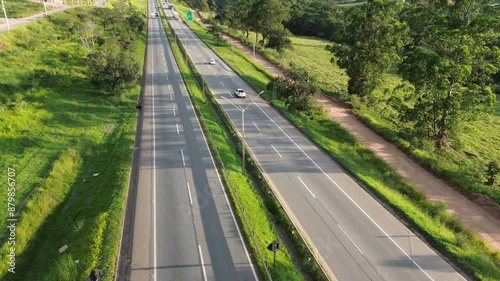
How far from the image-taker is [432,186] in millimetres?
33781

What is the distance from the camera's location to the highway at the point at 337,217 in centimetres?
2209

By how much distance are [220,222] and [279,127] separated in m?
21.8

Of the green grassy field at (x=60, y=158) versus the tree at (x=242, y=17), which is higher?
the tree at (x=242, y=17)

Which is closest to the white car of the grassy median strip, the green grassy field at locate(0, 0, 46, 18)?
the grassy median strip

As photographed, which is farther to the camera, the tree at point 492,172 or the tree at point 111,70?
the tree at point 111,70

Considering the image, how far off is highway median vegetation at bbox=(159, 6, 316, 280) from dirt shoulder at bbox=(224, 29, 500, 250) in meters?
16.0

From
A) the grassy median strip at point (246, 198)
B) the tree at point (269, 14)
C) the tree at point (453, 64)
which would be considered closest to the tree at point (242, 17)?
the tree at point (269, 14)

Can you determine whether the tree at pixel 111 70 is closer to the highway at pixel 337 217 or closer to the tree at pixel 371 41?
the highway at pixel 337 217

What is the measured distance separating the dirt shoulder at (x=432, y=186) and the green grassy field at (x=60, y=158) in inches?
1091

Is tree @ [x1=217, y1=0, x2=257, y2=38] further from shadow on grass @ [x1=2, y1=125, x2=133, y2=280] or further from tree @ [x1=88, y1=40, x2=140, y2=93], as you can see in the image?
shadow on grass @ [x1=2, y1=125, x2=133, y2=280]

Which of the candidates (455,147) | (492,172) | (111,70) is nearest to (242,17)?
(111,70)

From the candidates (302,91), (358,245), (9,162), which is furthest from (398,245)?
(9,162)

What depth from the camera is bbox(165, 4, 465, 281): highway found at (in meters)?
22.1

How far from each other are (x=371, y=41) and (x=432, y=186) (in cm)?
2694
